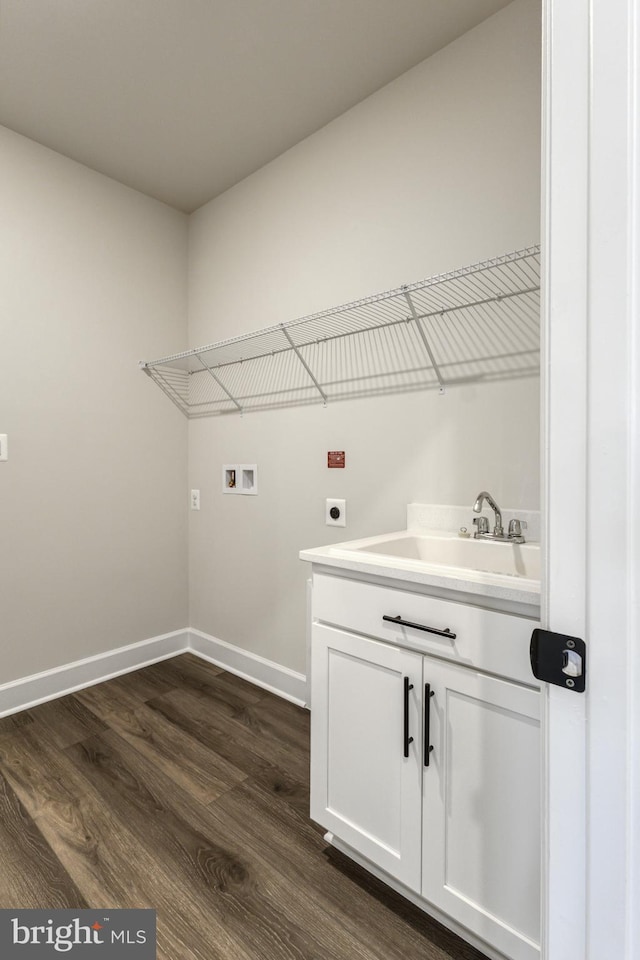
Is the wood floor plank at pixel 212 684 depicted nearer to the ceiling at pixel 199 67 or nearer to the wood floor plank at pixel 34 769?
the wood floor plank at pixel 34 769

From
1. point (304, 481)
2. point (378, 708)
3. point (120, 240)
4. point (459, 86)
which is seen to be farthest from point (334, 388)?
point (120, 240)

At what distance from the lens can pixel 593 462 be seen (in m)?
0.61

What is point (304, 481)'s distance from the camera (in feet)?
7.14

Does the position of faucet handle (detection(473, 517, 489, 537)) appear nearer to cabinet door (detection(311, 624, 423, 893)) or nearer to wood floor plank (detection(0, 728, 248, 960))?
cabinet door (detection(311, 624, 423, 893))

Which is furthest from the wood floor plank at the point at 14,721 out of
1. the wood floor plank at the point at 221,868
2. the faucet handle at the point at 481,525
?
the faucet handle at the point at 481,525

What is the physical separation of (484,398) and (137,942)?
1.70 meters

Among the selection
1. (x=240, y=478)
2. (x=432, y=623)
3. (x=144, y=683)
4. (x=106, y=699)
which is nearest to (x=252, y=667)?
(x=144, y=683)

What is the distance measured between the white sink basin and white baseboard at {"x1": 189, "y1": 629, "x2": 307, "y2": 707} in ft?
3.00

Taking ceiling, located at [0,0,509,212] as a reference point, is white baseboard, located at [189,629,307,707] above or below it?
below

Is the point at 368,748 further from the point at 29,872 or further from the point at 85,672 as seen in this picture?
the point at 85,672

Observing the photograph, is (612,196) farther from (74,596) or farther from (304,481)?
(74,596)

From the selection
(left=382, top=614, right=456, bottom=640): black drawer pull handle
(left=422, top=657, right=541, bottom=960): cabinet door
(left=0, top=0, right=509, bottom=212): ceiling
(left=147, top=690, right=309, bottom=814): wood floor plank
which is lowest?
(left=147, top=690, right=309, bottom=814): wood floor plank

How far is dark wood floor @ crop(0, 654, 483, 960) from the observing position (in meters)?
1.14

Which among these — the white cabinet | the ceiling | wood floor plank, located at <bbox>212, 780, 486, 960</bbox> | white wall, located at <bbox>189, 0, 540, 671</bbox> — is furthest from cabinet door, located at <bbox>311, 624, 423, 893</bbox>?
the ceiling
